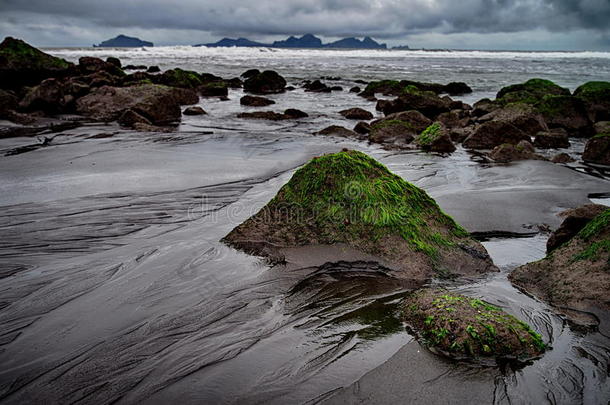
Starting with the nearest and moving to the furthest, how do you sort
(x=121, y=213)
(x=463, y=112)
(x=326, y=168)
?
(x=326, y=168) → (x=121, y=213) → (x=463, y=112)

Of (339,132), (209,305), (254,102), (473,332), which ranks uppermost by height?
(254,102)

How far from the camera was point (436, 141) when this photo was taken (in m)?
10.1

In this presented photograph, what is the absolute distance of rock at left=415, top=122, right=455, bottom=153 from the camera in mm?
10008

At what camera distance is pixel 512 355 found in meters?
2.76

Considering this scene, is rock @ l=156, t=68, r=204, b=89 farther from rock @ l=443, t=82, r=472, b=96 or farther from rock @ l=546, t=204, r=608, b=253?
rock @ l=546, t=204, r=608, b=253

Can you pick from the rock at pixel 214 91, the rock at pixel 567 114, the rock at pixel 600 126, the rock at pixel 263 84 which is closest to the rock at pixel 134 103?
the rock at pixel 214 91

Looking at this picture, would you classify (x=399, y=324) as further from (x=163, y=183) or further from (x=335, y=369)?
(x=163, y=183)

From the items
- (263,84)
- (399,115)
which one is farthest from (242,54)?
(399,115)

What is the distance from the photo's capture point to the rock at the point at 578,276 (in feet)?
10.8

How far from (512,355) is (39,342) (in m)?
3.14

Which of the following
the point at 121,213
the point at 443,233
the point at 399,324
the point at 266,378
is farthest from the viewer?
the point at 121,213

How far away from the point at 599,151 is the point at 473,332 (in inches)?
325

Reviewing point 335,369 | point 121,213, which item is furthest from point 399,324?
point 121,213

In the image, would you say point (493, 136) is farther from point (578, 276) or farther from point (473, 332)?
point (473, 332)
